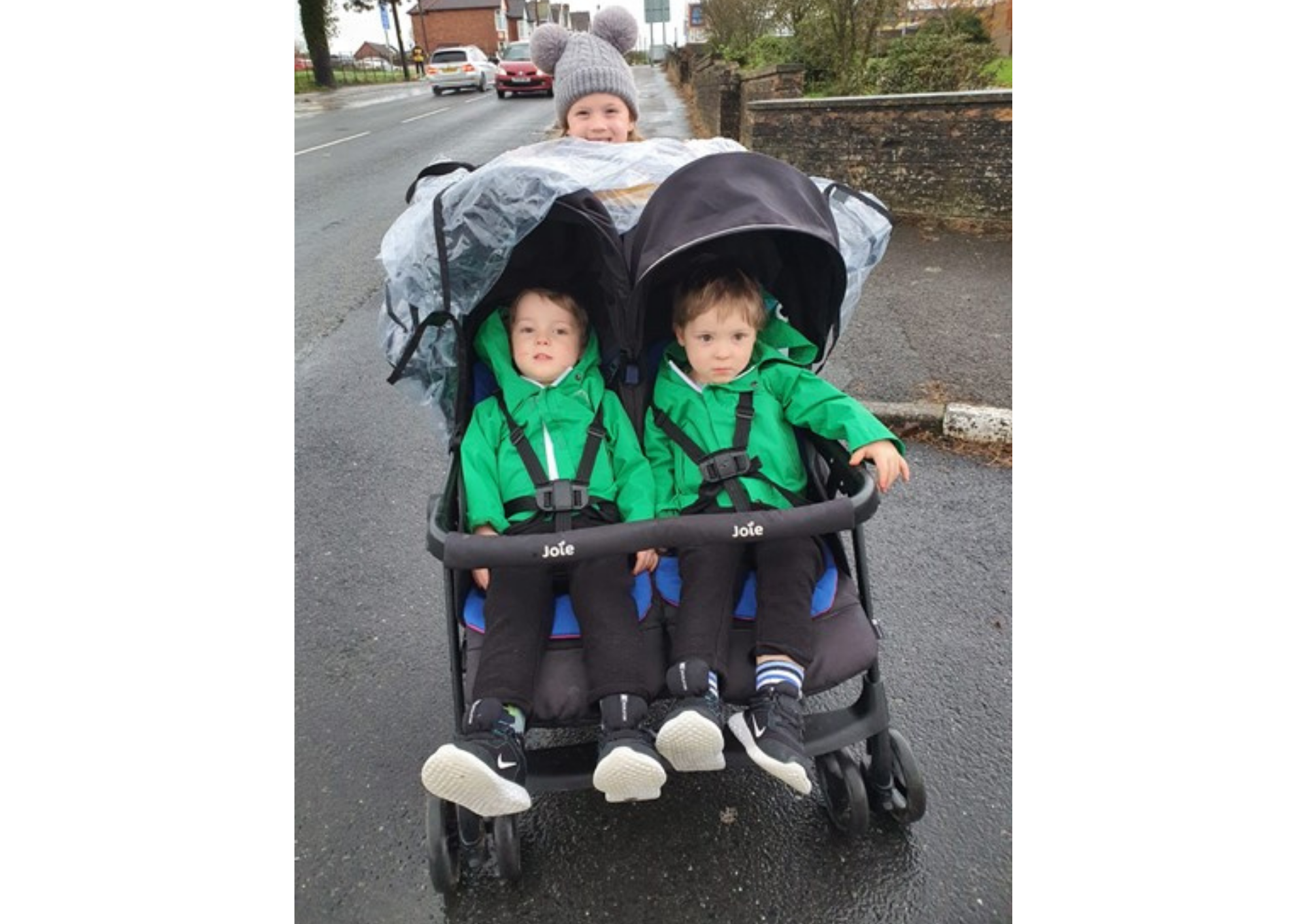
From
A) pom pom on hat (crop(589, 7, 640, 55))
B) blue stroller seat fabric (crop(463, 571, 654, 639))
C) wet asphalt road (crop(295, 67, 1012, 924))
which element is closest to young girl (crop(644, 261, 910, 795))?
blue stroller seat fabric (crop(463, 571, 654, 639))

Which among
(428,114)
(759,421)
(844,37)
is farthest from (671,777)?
(428,114)

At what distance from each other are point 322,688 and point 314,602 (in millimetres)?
506

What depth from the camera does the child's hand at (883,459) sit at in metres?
2.04

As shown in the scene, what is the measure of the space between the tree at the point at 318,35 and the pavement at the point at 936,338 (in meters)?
30.6

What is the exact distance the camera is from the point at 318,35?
31.2 meters

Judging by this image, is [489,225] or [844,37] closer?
[489,225]

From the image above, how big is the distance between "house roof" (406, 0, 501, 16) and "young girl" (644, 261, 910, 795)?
231 ft

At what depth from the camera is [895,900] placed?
1985 mm

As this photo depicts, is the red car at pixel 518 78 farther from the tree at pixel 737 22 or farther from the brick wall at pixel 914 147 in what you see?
the brick wall at pixel 914 147

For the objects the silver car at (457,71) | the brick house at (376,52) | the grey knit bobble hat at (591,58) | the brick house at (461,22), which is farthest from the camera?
the brick house at (461,22)

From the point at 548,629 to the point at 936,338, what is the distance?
3.86 metres

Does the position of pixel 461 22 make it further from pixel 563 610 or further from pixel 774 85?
pixel 563 610

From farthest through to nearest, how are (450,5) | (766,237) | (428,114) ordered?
(450,5) → (428,114) → (766,237)

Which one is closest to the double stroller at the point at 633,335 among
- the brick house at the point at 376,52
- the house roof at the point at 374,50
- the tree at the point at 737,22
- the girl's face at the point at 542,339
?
the girl's face at the point at 542,339
